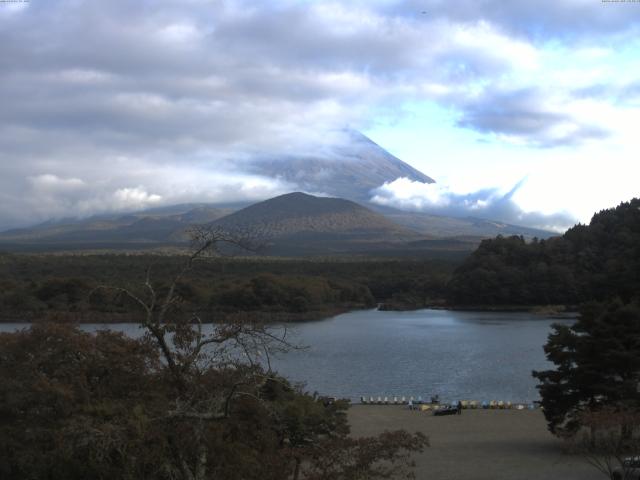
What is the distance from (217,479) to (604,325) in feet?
33.9

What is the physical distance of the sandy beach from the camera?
1274 centimetres

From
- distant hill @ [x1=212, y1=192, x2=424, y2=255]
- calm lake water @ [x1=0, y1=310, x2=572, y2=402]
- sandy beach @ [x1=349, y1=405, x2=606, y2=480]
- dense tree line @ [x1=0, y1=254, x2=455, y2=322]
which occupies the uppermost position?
distant hill @ [x1=212, y1=192, x2=424, y2=255]

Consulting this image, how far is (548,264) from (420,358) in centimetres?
3524

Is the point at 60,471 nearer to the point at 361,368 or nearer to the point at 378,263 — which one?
the point at 361,368

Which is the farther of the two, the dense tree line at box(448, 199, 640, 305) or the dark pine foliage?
the dense tree line at box(448, 199, 640, 305)

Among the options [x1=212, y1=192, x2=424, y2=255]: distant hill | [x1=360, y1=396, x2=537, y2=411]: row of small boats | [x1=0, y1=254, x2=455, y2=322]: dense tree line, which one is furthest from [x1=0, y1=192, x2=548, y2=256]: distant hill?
[x1=360, y1=396, x2=537, y2=411]: row of small boats

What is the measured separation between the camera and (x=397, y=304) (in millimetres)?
64688

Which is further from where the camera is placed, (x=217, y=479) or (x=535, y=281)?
(x=535, y=281)

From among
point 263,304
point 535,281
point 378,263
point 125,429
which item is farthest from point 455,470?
point 378,263

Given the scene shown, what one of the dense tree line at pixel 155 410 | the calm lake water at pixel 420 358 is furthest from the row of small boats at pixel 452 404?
the dense tree line at pixel 155 410

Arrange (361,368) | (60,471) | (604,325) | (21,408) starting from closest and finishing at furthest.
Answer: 1. (60,471)
2. (21,408)
3. (604,325)
4. (361,368)

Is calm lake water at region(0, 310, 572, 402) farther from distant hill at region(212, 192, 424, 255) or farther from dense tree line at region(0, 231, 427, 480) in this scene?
distant hill at region(212, 192, 424, 255)

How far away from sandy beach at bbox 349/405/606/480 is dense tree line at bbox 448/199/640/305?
39319 mm

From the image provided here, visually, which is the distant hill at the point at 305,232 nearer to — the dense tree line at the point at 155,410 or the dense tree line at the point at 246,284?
the dense tree line at the point at 246,284
